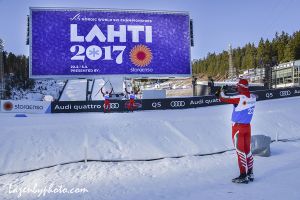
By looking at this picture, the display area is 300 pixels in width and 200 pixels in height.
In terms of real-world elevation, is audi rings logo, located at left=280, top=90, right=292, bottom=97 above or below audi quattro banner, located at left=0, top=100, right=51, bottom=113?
above

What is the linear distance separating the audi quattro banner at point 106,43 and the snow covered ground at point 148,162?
1413 centimetres

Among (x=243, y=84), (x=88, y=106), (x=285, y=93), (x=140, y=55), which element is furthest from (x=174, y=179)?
(x=285, y=93)

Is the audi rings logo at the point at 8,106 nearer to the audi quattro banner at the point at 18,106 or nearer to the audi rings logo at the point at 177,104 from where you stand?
the audi quattro banner at the point at 18,106

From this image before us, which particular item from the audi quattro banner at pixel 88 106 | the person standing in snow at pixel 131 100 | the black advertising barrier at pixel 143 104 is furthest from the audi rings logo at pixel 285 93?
the person standing in snow at pixel 131 100

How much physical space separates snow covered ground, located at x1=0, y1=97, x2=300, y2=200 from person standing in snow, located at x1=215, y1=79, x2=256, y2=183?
0.40 meters

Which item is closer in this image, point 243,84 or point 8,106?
point 243,84

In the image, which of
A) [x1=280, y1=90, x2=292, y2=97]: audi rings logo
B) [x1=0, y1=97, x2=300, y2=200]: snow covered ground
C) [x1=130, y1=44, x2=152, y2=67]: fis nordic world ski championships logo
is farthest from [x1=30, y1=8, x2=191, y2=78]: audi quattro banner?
[x1=0, y1=97, x2=300, y2=200]: snow covered ground

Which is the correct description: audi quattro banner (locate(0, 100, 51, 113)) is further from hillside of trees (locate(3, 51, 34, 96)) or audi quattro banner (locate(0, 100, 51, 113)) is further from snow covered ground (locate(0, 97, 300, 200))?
hillside of trees (locate(3, 51, 34, 96))

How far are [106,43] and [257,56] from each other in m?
95.6

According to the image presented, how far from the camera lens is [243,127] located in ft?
23.1

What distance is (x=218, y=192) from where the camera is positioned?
604 centimetres

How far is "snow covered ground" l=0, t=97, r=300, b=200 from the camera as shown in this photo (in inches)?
252

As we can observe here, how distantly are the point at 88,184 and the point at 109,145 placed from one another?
129 inches

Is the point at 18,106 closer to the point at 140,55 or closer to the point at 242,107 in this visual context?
the point at 140,55
